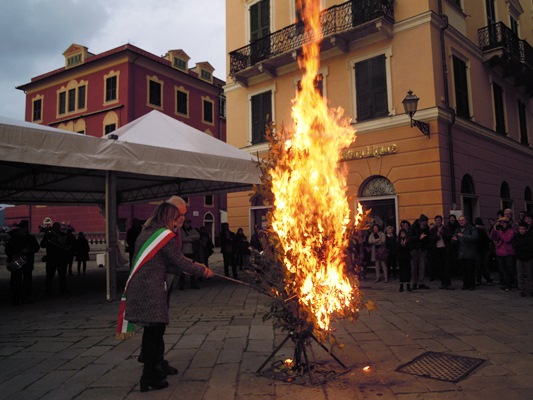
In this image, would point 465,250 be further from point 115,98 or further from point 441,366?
point 115,98

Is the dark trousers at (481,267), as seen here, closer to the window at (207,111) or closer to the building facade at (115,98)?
the building facade at (115,98)

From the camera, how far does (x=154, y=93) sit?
29.2 meters

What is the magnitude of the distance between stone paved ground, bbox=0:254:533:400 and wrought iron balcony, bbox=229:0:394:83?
9548 mm

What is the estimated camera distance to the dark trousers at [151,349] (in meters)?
3.79

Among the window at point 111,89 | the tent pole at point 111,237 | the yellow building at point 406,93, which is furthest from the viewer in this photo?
the window at point 111,89

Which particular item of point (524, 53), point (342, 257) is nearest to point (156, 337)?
point (342, 257)

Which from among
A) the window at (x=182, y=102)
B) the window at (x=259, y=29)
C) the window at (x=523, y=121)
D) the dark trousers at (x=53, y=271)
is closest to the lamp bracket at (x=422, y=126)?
the window at (x=259, y=29)

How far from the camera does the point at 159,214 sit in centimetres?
415

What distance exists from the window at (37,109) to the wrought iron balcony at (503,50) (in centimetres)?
2967

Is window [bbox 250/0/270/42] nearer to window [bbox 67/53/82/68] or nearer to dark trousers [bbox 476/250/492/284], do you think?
dark trousers [bbox 476/250/492/284]

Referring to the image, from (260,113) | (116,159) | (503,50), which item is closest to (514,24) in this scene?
(503,50)

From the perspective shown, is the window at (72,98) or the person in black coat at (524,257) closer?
the person in black coat at (524,257)

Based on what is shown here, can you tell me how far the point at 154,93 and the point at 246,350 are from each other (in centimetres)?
2702

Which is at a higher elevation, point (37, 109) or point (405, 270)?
point (37, 109)
